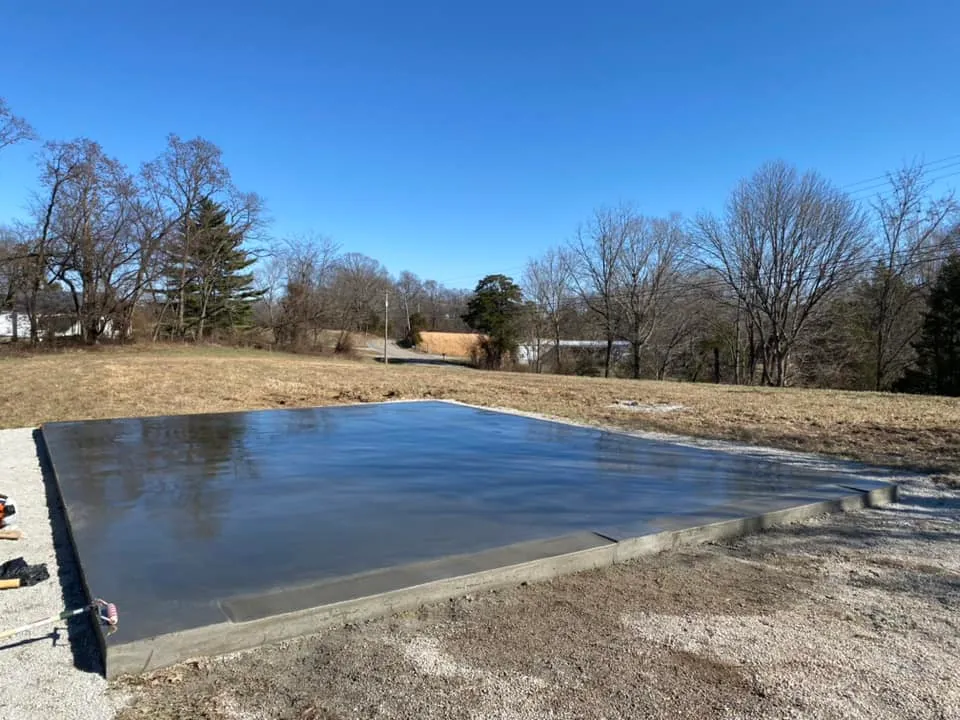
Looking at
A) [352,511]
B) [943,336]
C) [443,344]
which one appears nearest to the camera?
[352,511]

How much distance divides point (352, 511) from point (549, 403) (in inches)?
309

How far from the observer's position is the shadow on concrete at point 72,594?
2.09 m

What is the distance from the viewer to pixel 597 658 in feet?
7.07

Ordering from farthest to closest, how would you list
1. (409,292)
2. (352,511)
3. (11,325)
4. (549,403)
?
1. (409,292)
2. (11,325)
3. (549,403)
4. (352,511)

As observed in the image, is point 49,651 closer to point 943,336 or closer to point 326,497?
point 326,497

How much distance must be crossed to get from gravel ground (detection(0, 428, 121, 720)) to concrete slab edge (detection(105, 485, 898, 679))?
13 cm

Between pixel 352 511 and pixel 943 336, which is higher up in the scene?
pixel 943 336

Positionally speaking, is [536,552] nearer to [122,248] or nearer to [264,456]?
[264,456]

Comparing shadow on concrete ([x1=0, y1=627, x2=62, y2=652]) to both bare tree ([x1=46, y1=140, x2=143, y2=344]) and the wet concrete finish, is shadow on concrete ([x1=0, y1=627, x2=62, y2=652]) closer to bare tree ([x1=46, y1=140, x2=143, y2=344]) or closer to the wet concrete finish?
the wet concrete finish

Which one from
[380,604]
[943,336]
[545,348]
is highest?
[943,336]

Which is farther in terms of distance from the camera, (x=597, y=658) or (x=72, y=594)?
(x=72, y=594)

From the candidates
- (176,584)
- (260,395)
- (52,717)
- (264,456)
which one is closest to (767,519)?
(176,584)

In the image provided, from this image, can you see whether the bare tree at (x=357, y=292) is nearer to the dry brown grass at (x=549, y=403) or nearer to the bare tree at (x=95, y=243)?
the bare tree at (x=95, y=243)

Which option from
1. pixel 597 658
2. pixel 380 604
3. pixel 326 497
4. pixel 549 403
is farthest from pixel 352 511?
pixel 549 403
